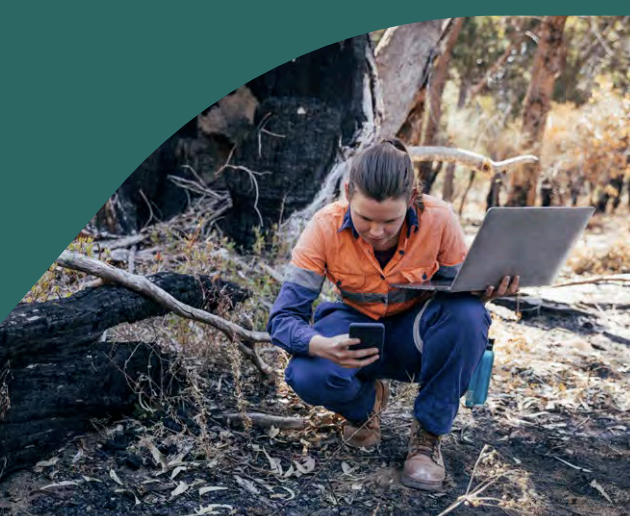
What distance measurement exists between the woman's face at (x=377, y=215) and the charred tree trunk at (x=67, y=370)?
3.34 feet

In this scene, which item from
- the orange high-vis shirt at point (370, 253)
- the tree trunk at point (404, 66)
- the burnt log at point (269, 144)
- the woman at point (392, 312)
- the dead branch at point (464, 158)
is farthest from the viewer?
the tree trunk at point (404, 66)

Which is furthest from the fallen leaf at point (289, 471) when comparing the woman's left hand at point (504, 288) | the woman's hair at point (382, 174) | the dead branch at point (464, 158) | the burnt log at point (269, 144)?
the dead branch at point (464, 158)

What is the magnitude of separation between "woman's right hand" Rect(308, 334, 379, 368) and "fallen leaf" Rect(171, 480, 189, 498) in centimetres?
66

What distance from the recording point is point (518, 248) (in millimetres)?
2922

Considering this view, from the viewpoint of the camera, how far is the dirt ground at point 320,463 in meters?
2.77

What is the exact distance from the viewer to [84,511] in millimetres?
2633

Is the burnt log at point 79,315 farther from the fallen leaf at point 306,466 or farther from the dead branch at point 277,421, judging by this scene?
the fallen leaf at point 306,466

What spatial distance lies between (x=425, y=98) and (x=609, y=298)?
2206 millimetres

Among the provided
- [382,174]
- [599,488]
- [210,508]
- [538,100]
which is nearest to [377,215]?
[382,174]

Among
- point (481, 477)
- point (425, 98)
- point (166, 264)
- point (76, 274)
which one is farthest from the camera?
point (425, 98)

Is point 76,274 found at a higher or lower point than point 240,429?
higher

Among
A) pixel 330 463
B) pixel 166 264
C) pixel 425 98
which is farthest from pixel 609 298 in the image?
pixel 330 463

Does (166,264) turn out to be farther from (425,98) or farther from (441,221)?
(425,98)

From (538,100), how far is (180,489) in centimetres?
759
